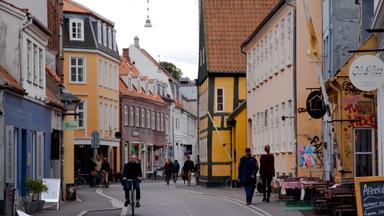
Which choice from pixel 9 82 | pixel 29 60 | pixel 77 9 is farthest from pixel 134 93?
pixel 9 82

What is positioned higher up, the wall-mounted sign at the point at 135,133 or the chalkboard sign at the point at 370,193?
the wall-mounted sign at the point at 135,133

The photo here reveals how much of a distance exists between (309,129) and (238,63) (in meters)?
21.5

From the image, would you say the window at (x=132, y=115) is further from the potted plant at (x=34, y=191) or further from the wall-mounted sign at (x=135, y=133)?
the potted plant at (x=34, y=191)

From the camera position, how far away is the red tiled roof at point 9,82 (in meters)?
27.7

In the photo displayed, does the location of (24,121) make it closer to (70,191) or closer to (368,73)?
(70,191)

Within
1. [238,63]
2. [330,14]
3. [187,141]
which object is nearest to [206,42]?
[238,63]

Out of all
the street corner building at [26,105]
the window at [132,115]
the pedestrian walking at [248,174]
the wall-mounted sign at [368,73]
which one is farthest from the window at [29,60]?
the window at [132,115]

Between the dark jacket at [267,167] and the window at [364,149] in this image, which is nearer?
the window at [364,149]

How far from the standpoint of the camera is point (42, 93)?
115ft

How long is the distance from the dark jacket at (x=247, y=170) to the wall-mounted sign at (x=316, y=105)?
96.3 inches

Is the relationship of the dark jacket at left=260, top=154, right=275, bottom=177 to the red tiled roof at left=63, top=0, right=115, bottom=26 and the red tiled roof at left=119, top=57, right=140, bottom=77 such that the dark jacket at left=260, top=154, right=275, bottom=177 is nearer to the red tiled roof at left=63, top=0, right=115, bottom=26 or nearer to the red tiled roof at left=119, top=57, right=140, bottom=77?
the red tiled roof at left=63, top=0, right=115, bottom=26

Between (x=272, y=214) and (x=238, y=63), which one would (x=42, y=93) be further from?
(x=238, y=63)

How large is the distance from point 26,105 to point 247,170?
273 inches

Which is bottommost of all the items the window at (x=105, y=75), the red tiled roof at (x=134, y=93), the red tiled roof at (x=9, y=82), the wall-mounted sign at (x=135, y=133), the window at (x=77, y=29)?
the wall-mounted sign at (x=135, y=133)
